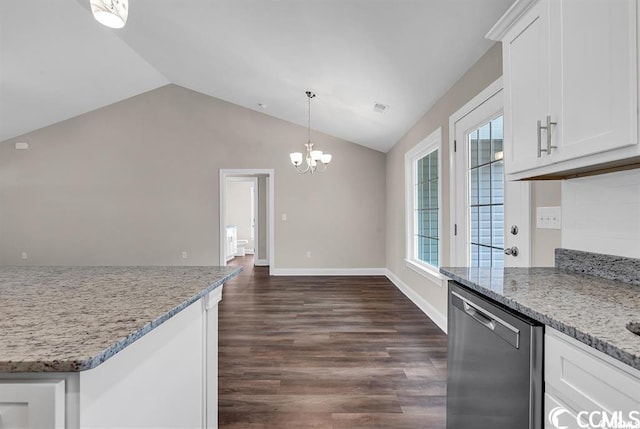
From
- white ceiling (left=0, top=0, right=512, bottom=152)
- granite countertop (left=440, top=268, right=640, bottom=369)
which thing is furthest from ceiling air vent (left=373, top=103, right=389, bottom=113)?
granite countertop (left=440, top=268, right=640, bottom=369)

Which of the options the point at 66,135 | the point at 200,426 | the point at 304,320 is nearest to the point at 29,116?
the point at 66,135

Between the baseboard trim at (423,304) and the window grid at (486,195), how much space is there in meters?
0.82

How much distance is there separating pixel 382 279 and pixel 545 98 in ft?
15.5

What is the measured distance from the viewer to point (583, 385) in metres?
0.80

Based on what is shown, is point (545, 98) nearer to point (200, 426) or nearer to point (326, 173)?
point (200, 426)

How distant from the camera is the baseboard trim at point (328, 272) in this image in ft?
20.1

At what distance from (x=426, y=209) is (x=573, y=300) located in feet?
10.4

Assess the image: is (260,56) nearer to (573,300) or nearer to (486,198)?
(486,198)

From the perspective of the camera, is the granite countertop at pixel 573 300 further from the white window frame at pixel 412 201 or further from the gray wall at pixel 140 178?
the gray wall at pixel 140 178

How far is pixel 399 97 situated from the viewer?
3602 mm

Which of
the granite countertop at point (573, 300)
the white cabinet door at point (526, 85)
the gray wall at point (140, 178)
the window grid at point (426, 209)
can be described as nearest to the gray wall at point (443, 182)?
the window grid at point (426, 209)

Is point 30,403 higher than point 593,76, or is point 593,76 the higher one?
point 593,76

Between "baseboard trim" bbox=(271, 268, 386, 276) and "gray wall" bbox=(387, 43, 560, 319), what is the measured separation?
331 millimetres

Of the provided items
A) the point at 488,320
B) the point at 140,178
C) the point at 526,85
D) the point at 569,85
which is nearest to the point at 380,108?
the point at 526,85
